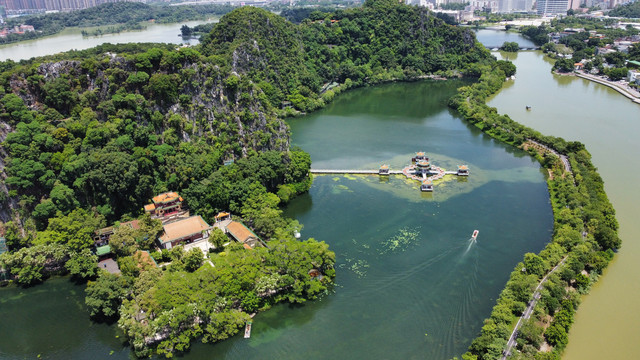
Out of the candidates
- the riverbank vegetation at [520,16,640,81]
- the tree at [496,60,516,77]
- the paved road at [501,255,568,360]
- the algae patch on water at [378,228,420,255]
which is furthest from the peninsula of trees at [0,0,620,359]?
the riverbank vegetation at [520,16,640,81]

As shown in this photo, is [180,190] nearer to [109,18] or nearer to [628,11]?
[109,18]

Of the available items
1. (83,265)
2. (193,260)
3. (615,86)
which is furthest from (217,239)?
(615,86)

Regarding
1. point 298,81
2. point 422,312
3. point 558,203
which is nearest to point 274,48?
point 298,81

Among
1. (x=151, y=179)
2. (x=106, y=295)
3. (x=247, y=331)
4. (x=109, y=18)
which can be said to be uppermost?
(x=109, y=18)

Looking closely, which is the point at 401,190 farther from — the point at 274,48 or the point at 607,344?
the point at 274,48

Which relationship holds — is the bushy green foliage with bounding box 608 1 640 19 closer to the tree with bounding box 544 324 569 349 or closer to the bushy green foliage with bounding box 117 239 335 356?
the tree with bounding box 544 324 569 349
